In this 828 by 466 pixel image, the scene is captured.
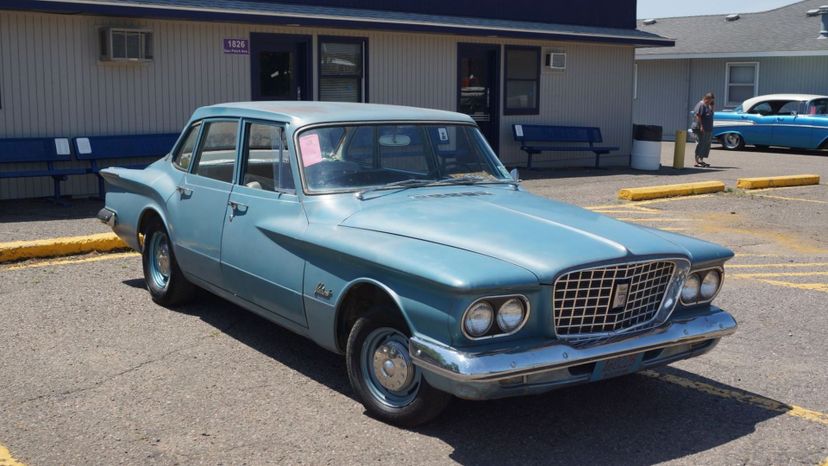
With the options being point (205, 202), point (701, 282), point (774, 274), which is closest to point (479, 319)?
point (701, 282)

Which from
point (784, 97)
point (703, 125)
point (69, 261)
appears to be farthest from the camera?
point (784, 97)

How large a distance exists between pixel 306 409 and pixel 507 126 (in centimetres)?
1448

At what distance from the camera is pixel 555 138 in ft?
64.9

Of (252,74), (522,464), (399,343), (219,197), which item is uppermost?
(252,74)

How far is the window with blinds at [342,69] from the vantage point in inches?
648

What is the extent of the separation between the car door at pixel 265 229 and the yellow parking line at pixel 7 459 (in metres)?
1.72

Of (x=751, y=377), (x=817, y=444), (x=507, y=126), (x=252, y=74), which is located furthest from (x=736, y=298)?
(x=507, y=126)

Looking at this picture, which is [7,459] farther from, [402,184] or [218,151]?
[218,151]

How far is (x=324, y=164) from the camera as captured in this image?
6008mm

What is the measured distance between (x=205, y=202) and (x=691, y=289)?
334cm

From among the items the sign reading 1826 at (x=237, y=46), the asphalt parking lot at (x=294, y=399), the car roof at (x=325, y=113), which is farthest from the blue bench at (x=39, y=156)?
the car roof at (x=325, y=113)

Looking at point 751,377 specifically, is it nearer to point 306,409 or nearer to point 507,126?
point 306,409

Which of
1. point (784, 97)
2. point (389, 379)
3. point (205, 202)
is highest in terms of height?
point (784, 97)

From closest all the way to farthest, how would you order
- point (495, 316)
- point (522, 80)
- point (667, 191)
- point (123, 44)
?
point (495, 316) → point (123, 44) → point (667, 191) → point (522, 80)
